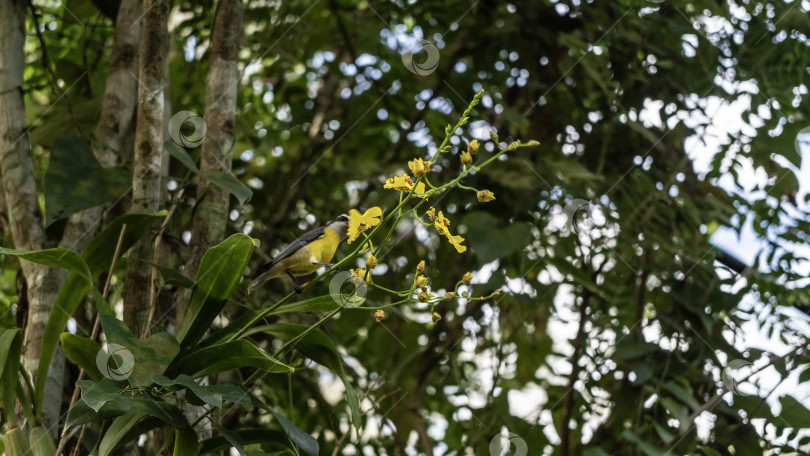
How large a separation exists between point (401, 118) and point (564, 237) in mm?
943

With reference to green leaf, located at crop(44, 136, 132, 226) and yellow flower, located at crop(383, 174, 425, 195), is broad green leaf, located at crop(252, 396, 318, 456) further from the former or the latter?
green leaf, located at crop(44, 136, 132, 226)

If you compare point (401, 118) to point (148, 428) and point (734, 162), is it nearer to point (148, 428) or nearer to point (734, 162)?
point (734, 162)

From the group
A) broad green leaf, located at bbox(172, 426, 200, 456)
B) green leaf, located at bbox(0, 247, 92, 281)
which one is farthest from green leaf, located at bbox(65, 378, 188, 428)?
green leaf, located at bbox(0, 247, 92, 281)

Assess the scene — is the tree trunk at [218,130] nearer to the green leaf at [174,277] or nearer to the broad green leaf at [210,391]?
the green leaf at [174,277]

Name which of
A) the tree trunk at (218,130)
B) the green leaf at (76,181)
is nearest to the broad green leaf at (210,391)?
the tree trunk at (218,130)

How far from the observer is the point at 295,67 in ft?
12.6

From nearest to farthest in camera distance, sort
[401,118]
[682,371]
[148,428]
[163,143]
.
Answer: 1. [148,428]
2. [163,143]
3. [682,371]
4. [401,118]

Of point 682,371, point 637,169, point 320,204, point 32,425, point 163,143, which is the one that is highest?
point 163,143

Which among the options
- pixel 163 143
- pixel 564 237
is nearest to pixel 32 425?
pixel 163 143

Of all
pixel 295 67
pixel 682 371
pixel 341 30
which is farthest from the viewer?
pixel 295 67

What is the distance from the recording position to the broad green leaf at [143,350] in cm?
139

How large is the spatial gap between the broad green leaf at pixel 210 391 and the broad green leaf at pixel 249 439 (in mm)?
148

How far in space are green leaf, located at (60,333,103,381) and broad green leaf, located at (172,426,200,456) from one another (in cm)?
19

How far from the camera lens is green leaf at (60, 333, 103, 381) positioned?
1.52 metres
